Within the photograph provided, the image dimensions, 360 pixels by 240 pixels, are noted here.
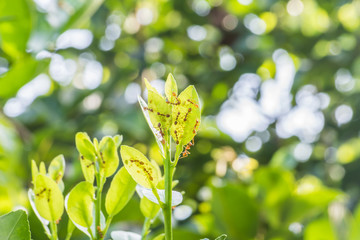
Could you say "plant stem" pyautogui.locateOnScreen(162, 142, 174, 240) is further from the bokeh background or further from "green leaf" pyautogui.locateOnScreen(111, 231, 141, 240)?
the bokeh background

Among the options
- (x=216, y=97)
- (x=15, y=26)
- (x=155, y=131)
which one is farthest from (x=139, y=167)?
(x=216, y=97)

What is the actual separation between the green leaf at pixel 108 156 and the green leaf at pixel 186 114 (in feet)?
0.15

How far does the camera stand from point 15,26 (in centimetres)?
62

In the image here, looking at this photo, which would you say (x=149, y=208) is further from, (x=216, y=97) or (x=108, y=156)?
(x=216, y=97)

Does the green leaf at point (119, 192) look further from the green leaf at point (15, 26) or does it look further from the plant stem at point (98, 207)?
the green leaf at point (15, 26)

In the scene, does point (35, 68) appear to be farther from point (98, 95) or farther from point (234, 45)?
point (234, 45)

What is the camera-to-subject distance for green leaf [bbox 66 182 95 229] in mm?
266

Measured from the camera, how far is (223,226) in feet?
2.13

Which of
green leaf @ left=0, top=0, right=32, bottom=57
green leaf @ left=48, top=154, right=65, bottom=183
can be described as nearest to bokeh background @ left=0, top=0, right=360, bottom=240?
green leaf @ left=0, top=0, right=32, bottom=57

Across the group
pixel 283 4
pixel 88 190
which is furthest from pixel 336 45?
pixel 88 190

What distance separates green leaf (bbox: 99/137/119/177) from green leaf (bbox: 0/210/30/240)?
0.06 m

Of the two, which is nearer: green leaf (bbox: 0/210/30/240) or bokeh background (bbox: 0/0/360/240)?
green leaf (bbox: 0/210/30/240)

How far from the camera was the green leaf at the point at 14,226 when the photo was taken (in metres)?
0.26

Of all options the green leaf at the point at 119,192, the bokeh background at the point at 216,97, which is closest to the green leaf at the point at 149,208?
the green leaf at the point at 119,192
